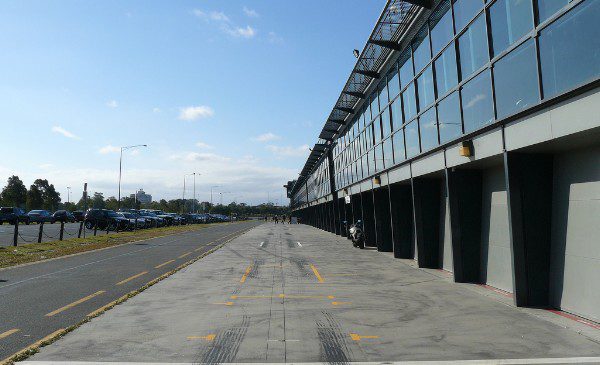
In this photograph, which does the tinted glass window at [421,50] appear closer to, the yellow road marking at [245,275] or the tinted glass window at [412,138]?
the tinted glass window at [412,138]

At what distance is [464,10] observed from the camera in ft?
34.7

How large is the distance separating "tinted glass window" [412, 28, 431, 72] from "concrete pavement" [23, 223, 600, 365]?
662cm

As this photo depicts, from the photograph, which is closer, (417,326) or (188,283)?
(417,326)

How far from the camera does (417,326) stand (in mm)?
7031

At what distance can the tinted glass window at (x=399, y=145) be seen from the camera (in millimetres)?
15941

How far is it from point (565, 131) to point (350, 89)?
51.5ft

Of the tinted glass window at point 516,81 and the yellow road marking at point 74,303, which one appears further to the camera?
the yellow road marking at point 74,303

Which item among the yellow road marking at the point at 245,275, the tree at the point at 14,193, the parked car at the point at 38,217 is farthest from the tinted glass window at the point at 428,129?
the tree at the point at 14,193

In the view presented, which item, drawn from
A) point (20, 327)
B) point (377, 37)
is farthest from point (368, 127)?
point (20, 327)

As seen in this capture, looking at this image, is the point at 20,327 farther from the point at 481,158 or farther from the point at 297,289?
the point at 481,158

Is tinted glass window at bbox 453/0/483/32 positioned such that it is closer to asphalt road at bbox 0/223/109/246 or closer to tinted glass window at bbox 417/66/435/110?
tinted glass window at bbox 417/66/435/110

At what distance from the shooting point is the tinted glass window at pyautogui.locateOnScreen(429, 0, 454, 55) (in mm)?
11539

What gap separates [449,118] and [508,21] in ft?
10.9

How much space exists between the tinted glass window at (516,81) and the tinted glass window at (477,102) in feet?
1.21
